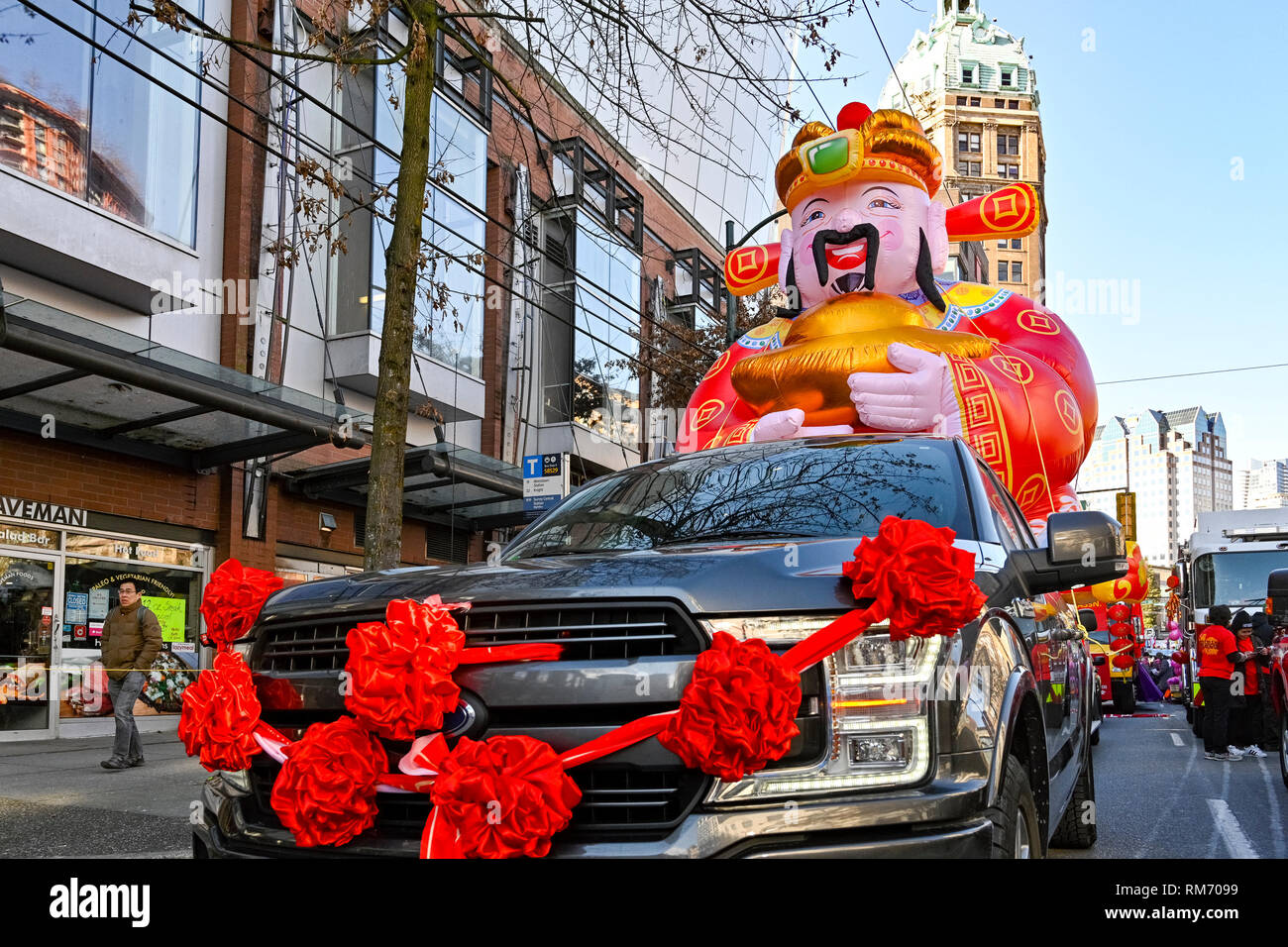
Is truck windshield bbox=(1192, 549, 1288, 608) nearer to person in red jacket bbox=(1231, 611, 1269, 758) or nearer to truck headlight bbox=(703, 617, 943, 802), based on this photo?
person in red jacket bbox=(1231, 611, 1269, 758)

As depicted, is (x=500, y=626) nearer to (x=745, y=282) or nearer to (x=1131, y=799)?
Answer: (x=1131, y=799)

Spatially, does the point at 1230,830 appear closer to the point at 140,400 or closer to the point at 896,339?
the point at 896,339

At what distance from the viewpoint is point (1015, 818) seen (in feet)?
10.7

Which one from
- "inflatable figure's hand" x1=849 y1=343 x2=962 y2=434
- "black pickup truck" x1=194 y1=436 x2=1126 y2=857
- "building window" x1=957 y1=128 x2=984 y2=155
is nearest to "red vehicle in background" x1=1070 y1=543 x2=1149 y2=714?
"inflatable figure's hand" x1=849 y1=343 x2=962 y2=434

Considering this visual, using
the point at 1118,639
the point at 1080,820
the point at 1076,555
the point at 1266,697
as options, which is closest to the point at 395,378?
the point at 1080,820

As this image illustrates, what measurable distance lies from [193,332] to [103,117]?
279cm

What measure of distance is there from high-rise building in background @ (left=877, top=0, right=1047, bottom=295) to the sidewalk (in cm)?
9491

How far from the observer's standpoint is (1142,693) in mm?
24344

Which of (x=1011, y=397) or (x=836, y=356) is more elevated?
(x=836, y=356)

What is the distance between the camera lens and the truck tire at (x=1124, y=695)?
19.9 metres

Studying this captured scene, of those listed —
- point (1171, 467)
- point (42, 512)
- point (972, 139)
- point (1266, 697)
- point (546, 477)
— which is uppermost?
point (972, 139)

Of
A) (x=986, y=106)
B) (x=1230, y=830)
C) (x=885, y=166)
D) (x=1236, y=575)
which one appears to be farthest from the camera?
(x=986, y=106)

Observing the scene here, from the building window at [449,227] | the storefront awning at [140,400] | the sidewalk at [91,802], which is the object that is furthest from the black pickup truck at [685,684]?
the building window at [449,227]
